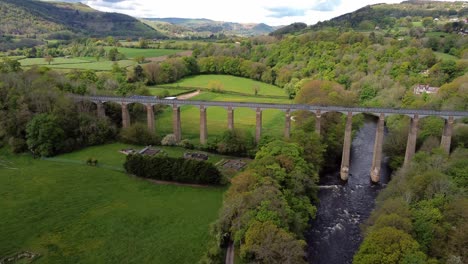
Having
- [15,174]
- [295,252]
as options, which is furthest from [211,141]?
[295,252]

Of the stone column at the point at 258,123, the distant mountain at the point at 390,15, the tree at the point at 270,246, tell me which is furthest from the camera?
the distant mountain at the point at 390,15

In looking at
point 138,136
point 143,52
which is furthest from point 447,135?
point 143,52

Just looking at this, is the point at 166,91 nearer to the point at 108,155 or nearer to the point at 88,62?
the point at 108,155

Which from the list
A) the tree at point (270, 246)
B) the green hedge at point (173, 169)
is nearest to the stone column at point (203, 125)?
the green hedge at point (173, 169)

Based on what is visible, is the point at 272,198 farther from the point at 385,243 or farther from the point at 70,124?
the point at 70,124

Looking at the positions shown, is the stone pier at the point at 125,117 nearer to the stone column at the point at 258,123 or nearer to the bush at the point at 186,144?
the bush at the point at 186,144

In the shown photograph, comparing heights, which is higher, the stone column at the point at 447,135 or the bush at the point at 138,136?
the stone column at the point at 447,135
